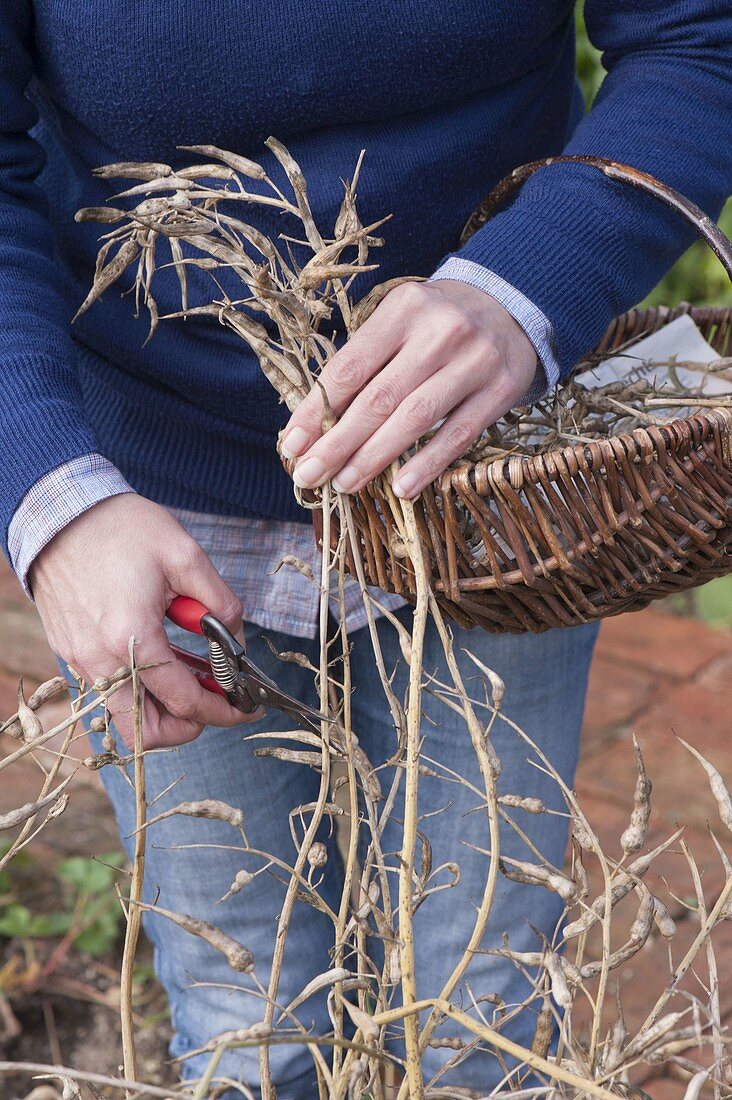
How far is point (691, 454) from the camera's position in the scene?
730 millimetres

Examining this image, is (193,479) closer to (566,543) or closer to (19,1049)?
(566,543)

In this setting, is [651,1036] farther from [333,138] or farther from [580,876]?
[333,138]

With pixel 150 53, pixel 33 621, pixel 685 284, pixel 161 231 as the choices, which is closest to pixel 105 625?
pixel 161 231

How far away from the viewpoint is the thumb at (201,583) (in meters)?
0.76

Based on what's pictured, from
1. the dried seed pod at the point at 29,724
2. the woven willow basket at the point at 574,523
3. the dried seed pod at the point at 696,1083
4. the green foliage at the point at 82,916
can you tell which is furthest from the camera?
the green foliage at the point at 82,916

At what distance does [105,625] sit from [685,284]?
2.68m

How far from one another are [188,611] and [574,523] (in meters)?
0.27

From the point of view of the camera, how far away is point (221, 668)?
0.79 metres

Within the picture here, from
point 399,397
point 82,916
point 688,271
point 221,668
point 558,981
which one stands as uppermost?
point 399,397

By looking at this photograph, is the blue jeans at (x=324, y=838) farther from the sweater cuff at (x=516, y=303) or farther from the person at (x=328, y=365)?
the sweater cuff at (x=516, y=303)

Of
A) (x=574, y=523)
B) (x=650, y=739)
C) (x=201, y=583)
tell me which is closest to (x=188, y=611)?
(x=201, y=583)

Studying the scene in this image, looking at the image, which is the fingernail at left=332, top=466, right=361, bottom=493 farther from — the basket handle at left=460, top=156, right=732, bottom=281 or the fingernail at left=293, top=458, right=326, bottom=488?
the basket handle at left=460, top=156, right=732, bottom=281

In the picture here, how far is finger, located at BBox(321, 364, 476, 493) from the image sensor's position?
0.71m

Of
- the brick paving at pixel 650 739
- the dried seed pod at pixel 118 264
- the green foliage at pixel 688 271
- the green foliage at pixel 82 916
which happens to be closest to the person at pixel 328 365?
the dried seed pod at pixel 118 264
